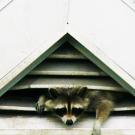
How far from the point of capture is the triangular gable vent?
11.8 ft

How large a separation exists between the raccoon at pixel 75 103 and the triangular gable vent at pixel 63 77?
0.15 feet

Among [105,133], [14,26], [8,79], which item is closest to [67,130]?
[105,133]

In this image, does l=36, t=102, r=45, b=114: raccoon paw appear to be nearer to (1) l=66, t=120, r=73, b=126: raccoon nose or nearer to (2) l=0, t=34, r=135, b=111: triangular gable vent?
(2) l=0, t=34, r=135, b=111: triangular gable vent

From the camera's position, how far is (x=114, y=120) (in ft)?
11.8

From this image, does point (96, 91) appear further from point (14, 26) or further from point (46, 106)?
point (14, 26)

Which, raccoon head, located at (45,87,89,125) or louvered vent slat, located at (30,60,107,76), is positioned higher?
louvered vent slat, located at (30,60,107,76)

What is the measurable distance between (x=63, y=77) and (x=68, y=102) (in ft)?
0.49

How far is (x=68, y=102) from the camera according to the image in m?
3.69

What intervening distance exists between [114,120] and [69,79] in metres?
0.35

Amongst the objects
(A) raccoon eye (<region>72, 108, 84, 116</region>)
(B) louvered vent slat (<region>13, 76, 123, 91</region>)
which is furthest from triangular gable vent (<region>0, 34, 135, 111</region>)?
(A) raccoon eye (<region>72, 108, 84, 116</region>)

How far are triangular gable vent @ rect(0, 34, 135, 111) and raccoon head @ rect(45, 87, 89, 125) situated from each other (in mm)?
40

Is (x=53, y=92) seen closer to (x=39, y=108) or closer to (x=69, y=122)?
(x=39, y=108)

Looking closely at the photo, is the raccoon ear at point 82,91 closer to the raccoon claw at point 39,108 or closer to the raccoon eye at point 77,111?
the raccoon eye at point 77,111

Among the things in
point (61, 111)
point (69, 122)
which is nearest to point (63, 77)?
point (61, 111)
